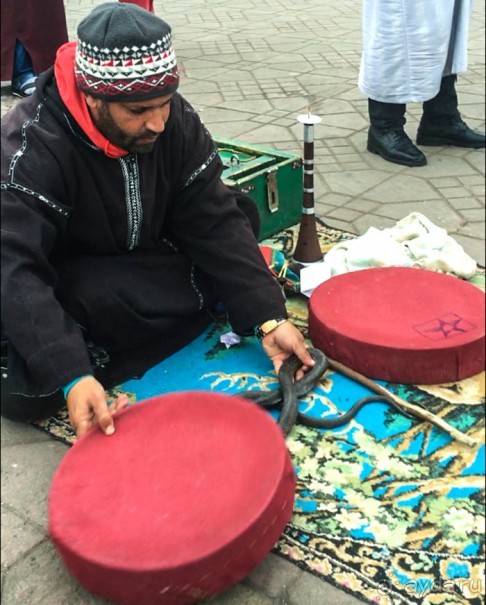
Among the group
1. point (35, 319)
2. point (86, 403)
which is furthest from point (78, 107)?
point (86, 403)

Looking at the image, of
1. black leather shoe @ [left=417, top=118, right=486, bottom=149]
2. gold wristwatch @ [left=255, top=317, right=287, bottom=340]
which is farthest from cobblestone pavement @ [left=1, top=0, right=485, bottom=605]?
gold wristwatch @ [left=255, top=317, right=287, bottom=340]

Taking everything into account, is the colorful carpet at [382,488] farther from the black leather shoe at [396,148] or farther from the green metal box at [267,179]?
the green metal box at [267,179]

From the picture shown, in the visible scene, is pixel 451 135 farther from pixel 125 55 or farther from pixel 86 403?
pixel 86 403

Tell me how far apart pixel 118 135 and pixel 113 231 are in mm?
266

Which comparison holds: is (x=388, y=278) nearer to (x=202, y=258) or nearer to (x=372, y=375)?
(x=372, y=375)

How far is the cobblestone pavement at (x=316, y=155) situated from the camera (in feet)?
2.73

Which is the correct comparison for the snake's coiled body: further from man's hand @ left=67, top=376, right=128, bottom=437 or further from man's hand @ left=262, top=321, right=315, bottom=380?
man's hand @ left=67, top=376, right=128, bottom=437

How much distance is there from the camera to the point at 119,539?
3.15 ft

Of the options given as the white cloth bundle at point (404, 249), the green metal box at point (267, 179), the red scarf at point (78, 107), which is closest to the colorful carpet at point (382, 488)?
the white cloth bundle at point (404, 249)

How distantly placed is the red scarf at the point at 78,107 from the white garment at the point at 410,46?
496 millimetres

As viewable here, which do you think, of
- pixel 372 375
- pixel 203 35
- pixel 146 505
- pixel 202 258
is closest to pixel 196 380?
pixel 202 258

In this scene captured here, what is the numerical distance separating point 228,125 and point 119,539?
1217 mm

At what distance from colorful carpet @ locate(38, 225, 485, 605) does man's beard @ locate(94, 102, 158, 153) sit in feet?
1.83

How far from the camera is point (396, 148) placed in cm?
125
